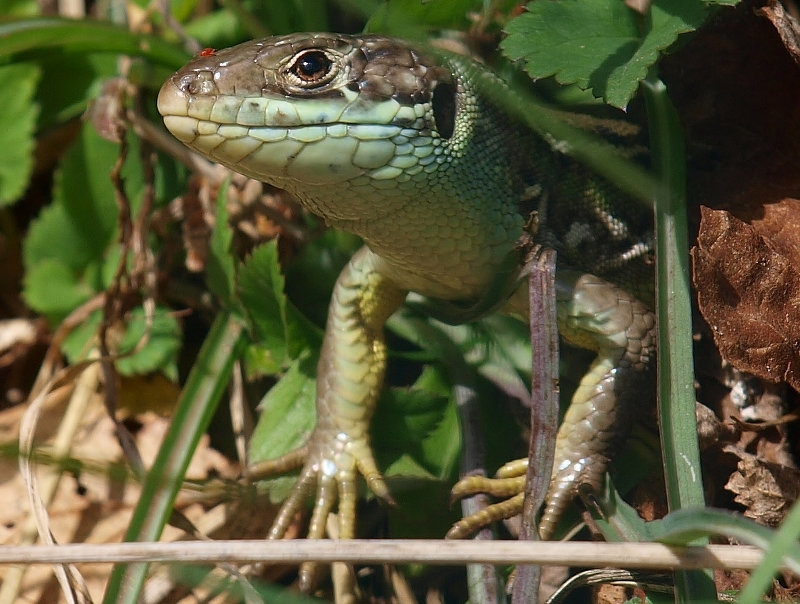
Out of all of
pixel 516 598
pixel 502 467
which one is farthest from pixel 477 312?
→ pixel 516 598

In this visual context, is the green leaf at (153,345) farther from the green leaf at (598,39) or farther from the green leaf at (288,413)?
the green leaf at (598,39)

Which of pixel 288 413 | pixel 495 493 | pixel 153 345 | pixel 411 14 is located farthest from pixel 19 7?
pixel 495 493

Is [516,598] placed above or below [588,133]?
below

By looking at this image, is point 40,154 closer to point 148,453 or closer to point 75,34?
point 75,34

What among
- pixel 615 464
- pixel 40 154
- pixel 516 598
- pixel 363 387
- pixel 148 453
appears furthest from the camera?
pixel 40 154

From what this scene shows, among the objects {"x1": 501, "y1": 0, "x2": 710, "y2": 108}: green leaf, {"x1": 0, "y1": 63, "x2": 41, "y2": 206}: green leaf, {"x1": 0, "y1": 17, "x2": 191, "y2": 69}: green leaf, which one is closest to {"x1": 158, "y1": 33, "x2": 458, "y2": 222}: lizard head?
{"x1": 501, "y1": 0, "x2": 710, "y2": 108}: green leaf

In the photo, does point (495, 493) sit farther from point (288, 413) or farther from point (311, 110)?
point (311, 110)

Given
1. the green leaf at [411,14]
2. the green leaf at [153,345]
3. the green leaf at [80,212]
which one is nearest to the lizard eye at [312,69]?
the green leaf at [411,14]
